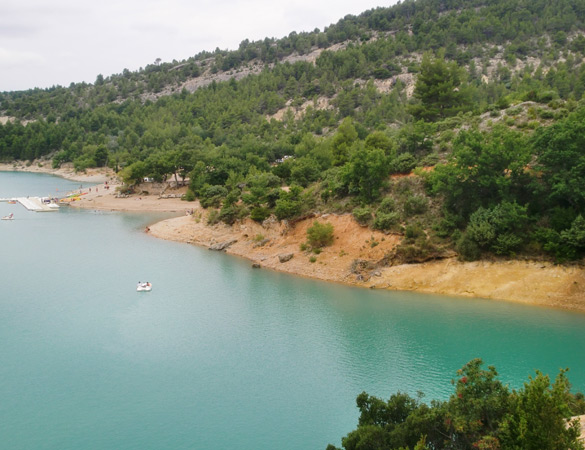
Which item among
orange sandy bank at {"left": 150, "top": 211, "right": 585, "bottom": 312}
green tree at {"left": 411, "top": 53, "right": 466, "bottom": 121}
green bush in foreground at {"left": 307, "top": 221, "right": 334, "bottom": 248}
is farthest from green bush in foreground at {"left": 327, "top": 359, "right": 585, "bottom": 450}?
green tree at {"left": 411, "top": 53, "right": 466, "bottom": 121}

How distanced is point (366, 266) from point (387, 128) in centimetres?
3435

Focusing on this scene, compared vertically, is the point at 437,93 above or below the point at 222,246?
above

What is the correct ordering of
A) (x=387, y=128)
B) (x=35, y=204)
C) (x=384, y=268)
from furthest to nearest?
(x=35, y=204)
(x=387, y=128)
(x=384, y=268)

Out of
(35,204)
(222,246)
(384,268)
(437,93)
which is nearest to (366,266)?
(384,268)

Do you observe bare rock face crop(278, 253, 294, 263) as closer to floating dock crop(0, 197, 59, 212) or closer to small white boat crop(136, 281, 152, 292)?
small white boat crop(136, 281, 152, 292)

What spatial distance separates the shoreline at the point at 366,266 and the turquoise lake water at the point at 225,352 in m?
1.28

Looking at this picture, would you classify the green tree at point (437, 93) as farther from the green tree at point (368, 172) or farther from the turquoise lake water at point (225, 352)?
the turquoise lake water at point (225, 352)

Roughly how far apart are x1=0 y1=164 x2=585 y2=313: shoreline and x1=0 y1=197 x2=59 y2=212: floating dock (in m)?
25.0

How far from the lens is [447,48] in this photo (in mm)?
114375

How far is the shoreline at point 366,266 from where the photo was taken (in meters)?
34.6

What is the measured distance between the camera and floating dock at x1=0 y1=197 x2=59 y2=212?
76850 mm

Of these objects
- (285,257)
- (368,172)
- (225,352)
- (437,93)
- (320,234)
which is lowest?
(225,352)

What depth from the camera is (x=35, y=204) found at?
79.9 m

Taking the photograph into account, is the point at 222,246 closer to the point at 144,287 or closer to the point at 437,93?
the point at 144,287
